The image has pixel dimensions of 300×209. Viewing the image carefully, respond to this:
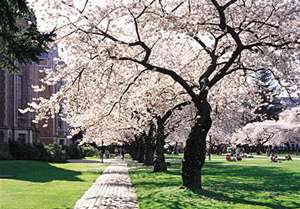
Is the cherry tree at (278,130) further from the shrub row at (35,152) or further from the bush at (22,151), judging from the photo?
the bush at (22,151)

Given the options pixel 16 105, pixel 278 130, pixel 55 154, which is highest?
pixel 16 105

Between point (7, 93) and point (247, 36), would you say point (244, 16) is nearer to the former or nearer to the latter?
point (247, 36)

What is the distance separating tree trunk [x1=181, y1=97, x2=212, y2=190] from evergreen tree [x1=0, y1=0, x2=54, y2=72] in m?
5.64

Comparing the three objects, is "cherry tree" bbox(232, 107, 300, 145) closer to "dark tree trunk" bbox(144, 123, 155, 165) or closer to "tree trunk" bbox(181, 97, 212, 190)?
"dark tree trunk" bbox(144, 123, 155, 165)

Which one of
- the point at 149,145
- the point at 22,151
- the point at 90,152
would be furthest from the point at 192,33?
the point at 90,152

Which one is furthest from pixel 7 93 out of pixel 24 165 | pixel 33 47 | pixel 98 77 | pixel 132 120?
pixel 33 47

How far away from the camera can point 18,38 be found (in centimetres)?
1245

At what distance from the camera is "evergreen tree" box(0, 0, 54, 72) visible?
1168 centimetres

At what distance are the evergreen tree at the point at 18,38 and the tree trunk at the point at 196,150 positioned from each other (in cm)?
564

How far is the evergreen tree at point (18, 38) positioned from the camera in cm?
1168

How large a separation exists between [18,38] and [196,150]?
676 centimetres

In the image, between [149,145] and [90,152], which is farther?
[90,152]

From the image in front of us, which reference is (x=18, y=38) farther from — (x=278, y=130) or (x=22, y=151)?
(x=278, y=130)

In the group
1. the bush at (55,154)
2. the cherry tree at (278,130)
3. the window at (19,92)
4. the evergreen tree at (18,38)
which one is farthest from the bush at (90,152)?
the evergreen tree at (18,38)
